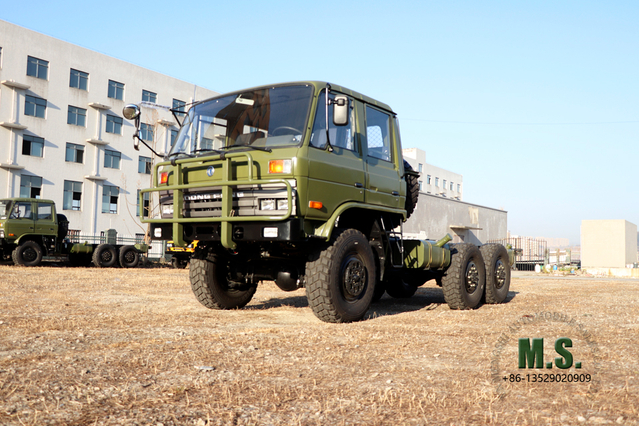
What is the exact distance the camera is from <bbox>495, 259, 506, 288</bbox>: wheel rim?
9.35 meters

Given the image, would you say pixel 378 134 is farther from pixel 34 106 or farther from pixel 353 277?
pixel 34 106

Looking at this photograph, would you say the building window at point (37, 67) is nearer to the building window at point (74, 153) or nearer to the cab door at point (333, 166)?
the building window at point (74, 153)

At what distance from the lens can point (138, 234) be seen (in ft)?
139

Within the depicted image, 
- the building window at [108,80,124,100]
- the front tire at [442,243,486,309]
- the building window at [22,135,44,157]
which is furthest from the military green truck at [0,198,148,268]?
the building window at [108,80,124,100]

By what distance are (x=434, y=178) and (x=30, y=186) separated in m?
64.9

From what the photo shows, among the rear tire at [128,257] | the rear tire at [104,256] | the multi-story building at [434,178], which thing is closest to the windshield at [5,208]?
the rear tire at [104,256]

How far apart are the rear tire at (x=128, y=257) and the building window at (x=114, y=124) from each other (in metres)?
21.8

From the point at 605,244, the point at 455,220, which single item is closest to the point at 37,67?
the point at 455,220

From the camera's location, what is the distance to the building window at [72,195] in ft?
123

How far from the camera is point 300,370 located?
149 inches

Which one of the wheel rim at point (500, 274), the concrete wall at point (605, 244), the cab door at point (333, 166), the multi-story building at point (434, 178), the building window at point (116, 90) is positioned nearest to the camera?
the cab door at point (333, 166)

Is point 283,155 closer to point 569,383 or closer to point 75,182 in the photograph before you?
point 569,383

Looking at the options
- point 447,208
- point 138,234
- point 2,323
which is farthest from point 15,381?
point 138,234

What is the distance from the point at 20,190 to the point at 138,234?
975 centimetres
